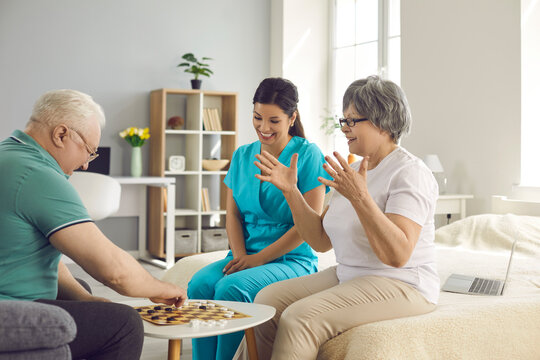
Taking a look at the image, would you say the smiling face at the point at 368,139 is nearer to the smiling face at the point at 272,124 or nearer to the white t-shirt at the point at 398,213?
the white t-shirt at the point at 398,213

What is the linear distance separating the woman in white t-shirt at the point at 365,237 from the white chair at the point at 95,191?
2632 mm

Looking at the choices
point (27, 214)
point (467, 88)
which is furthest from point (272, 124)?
point (467, 88)

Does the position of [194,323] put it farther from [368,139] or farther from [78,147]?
[368,139]

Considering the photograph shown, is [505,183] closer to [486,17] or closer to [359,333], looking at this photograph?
[486,17]

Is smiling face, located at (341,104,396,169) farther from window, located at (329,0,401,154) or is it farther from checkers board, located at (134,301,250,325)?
window, located at (329,0,401,154)

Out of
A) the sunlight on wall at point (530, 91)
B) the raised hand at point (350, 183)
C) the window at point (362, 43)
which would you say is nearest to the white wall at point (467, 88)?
the sunlight on wall at point (530, 91)

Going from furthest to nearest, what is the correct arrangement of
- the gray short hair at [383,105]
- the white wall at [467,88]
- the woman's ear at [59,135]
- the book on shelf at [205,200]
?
the book on shelf at [205,200] < the white wall at [467,88] < the gray short hair at [383,105] < the woman's ear at [59,135]

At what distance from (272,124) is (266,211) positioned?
1.08ft

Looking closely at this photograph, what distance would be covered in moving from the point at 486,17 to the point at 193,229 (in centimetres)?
299

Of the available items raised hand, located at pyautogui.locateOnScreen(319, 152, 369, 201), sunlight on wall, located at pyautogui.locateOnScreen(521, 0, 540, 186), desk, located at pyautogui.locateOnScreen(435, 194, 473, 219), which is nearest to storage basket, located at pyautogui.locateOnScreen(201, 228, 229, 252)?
desk, located at pyautogui.locateOnScreen(435, 194, 473, 219)

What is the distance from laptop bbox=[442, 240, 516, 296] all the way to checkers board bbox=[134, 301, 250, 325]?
1.00 metres

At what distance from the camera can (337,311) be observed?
1.71 meters

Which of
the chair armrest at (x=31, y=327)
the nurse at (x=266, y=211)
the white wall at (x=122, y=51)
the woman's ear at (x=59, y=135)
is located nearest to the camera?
the chair armrest at (x=31, y=327)

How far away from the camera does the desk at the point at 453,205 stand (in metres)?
4.46
